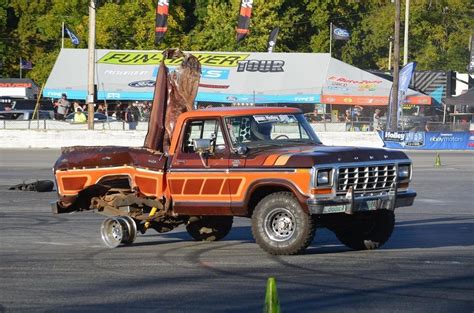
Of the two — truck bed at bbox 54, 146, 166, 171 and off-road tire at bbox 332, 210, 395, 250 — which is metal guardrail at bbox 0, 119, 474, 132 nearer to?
truck bed at bbox 54, 146, 166, 171

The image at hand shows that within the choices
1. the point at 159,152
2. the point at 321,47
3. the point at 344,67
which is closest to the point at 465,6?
the point at 321,47

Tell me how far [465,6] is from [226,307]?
3162 inches

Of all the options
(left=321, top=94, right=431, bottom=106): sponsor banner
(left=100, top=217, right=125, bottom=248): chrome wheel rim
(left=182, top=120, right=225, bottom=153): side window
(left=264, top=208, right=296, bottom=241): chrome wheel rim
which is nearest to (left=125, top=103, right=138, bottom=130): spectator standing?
(left=321, top=94, right=431, bottom=106): sponsor banner

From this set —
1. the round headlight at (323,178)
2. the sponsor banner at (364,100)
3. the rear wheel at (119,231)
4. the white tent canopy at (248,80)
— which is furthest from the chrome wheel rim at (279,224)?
the sponsor banner at (364,100)

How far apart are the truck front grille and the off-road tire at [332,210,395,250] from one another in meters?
0.60

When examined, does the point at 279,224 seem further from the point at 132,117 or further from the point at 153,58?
the point at 153,58

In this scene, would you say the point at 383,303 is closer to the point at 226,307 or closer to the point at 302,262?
the point at 226,307

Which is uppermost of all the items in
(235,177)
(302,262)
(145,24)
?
(145,24)

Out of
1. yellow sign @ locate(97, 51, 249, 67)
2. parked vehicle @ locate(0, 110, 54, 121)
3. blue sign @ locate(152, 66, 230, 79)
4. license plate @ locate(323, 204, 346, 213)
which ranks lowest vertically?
parked vehicle @ locate(0, 110, 54, 121)

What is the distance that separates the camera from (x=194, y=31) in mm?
72562

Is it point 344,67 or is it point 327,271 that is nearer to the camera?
point 327,271

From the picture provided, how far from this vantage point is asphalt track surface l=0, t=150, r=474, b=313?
918 centimetres

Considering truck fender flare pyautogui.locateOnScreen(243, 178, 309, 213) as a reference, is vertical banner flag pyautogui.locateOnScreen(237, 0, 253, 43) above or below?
above

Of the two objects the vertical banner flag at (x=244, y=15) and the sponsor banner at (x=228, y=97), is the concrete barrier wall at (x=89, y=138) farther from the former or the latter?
the vertical banner flag at (x=244, y=15)
